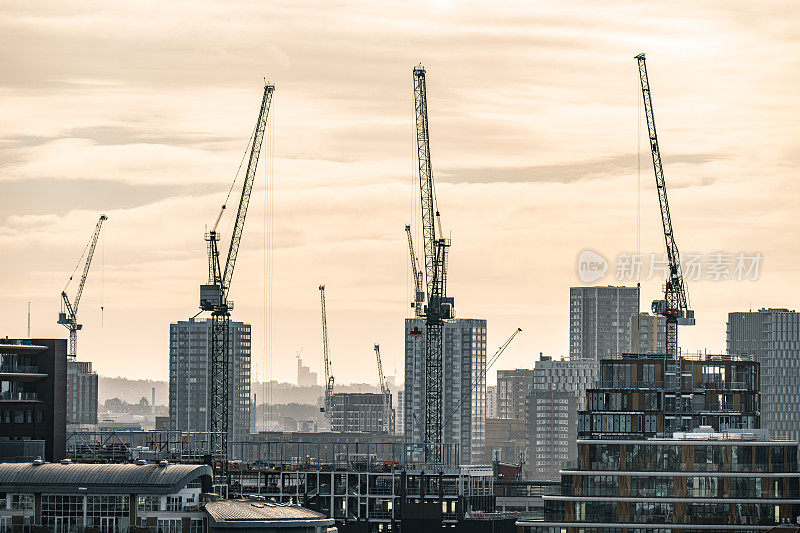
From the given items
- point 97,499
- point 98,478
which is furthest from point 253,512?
point 98,478

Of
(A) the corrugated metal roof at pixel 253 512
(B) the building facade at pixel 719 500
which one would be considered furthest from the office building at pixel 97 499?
(B) the building facade at pixel 719 500

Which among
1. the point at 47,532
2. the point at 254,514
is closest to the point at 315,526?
the point at 254,514

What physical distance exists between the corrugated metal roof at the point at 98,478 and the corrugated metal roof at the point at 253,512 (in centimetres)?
638

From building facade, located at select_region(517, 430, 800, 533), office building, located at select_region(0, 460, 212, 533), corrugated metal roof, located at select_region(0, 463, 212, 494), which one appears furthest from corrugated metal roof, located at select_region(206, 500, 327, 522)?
building facade, located at select_region(517, 430, 800, 533)

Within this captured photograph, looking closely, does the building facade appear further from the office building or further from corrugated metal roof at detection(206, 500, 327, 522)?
the office building

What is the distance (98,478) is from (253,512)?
70.6 ft

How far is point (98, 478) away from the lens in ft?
555

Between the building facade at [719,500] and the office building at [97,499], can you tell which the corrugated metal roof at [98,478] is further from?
the building facade at [719,500]

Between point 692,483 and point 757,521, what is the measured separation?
28.5ft

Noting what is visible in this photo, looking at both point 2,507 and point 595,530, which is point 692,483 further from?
point 2,507

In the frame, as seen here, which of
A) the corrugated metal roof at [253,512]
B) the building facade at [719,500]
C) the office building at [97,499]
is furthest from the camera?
the building facade at [719,500]

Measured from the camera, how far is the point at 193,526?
166 m

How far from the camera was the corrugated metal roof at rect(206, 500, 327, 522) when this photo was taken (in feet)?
501

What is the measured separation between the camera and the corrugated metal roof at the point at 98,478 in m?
168
